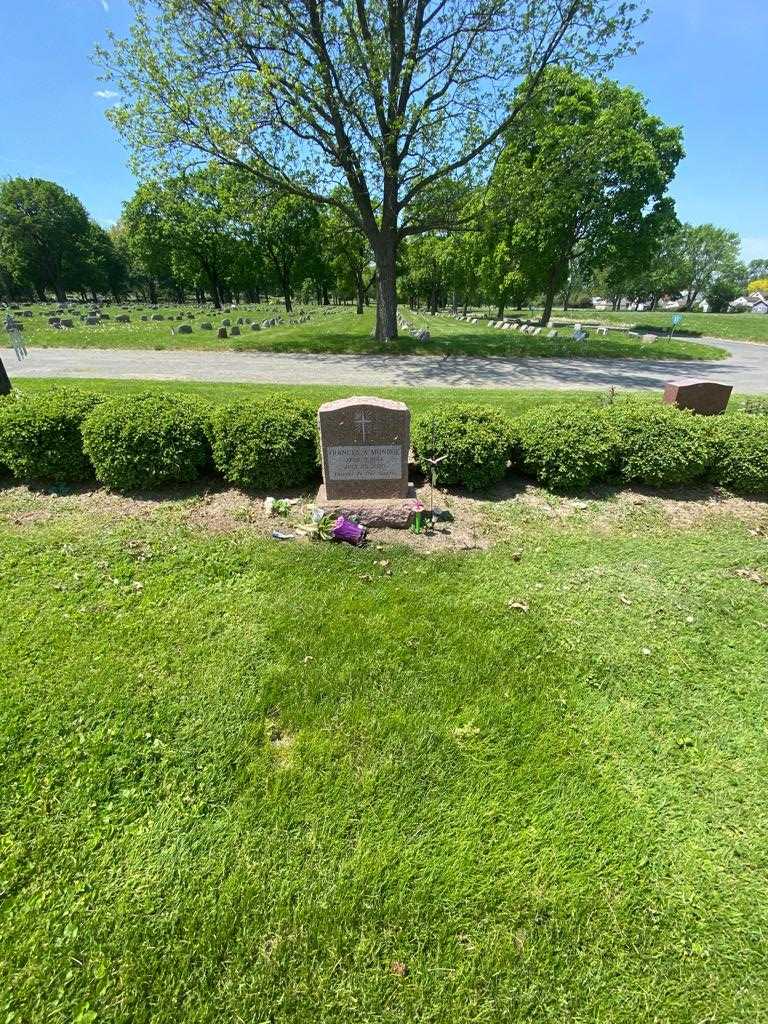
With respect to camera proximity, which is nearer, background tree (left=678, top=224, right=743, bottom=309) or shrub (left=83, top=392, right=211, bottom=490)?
shrub (left=83, top=392, right=211, bottom=490)

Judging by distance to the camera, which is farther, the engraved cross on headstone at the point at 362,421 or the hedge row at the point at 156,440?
the hedge row at the point at 156,440

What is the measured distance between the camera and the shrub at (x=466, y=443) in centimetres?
541

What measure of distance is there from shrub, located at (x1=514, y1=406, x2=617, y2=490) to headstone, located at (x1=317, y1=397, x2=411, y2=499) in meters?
1.76

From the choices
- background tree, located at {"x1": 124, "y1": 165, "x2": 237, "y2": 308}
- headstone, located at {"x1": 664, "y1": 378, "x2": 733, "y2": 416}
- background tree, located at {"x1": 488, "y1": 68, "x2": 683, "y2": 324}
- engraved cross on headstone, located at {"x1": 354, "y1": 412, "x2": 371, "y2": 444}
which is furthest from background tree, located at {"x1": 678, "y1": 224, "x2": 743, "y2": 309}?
engraved cross on headstone, located at {"x1": 354, "y1": 412, "x2": 371, "y2": 444}

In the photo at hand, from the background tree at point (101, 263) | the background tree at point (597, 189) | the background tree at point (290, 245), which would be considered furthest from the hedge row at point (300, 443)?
the background tree at point (101, 263)

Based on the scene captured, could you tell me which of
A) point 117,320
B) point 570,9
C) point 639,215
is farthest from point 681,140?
point 117,320

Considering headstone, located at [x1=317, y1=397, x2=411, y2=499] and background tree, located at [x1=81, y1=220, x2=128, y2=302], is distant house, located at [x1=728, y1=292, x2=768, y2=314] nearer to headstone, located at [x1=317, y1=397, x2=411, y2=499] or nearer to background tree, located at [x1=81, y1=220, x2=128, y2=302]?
headstone, located at [x1=317, y1=397, x2=411, y2=499]

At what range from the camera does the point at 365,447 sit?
491 cm

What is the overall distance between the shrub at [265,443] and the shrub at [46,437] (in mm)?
1712

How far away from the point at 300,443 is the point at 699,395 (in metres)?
6.73

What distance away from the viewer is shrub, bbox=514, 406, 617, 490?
5.58 meters

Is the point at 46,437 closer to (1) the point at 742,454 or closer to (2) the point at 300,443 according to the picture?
(2) the point at 300,443

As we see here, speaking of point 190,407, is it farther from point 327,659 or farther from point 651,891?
point 651,891

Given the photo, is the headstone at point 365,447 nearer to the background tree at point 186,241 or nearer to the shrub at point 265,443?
the shrub at point 265,443
